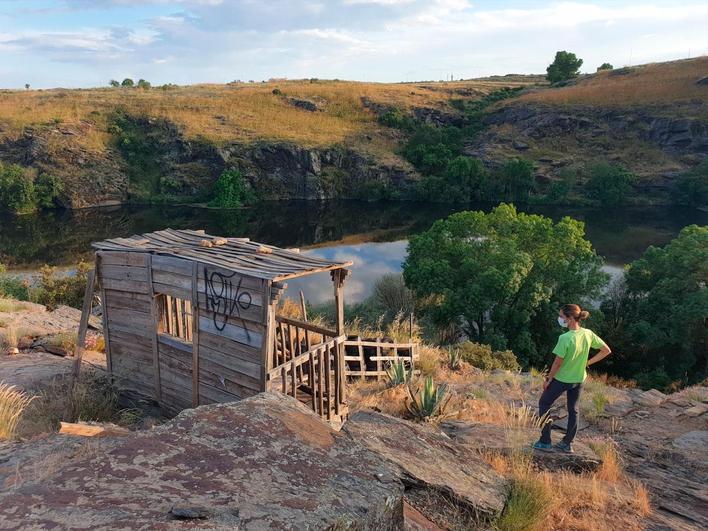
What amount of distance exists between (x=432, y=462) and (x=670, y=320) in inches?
776

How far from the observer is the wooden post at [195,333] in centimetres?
803

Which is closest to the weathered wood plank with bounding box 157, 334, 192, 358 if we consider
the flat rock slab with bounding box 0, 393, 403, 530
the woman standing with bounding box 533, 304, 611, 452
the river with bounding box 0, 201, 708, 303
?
the flat rock slab with bounding box 0, 393, 403, 530

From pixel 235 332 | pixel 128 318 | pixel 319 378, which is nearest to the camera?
pixel 235 332

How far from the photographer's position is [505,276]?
19859mm

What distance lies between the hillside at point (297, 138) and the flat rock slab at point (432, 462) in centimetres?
5564

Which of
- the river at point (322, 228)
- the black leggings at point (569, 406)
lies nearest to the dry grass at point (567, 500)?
the black leggings at point (569, 406)

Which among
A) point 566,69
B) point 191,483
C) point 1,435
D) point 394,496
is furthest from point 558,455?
point 566,69

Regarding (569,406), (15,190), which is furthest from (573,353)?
(15,190)

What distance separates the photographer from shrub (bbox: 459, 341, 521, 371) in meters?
16.6

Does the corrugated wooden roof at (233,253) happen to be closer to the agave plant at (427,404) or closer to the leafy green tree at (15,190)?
the agave plant at (427,404)

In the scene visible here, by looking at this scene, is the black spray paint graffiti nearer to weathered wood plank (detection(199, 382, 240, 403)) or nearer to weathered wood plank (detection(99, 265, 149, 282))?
weathered wood plank (detection(199, 382, 240, 403))

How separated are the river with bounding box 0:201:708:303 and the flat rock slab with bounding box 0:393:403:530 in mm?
24540

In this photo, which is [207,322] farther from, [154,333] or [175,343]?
[154,333]

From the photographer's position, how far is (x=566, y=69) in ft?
280
